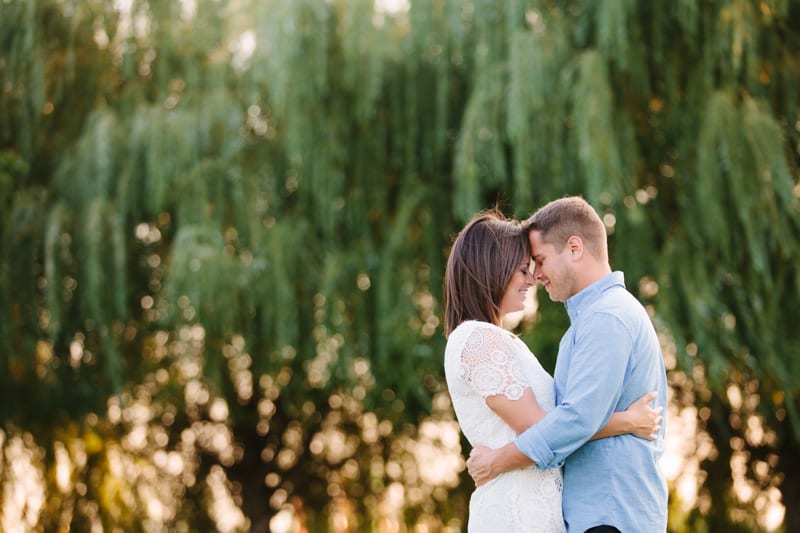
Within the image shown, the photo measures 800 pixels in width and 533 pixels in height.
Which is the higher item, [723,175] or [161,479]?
[723,175]

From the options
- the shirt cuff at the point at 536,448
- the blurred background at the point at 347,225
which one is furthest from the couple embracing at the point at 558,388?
the blurred background at the point at 347,225

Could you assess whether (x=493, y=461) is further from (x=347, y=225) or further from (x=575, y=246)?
(x=347, y=225)

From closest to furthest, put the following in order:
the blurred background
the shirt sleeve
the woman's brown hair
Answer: the shirt sleeve → the woman's brown hair → the blurred background

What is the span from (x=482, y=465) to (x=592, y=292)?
1.64 feet

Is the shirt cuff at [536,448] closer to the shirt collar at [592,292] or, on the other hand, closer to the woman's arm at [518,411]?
the woman's arm at [518,411]

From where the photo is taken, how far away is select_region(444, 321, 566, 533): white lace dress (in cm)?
265

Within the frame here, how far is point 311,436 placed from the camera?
8.87m

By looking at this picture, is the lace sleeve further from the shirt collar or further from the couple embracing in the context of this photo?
the shirt collar

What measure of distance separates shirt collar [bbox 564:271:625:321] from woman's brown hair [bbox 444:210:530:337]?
167 millimetres

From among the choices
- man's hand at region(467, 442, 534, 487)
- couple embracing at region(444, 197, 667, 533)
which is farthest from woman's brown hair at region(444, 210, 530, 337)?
man's hand at region(467, 442, 534, 487)

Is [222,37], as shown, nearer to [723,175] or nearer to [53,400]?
[53,400]

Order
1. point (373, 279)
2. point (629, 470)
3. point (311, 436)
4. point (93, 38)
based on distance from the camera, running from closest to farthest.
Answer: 1. point (629, 470)
2. point (373, 279)
3. point (93, 38)
4. point (311, 436)

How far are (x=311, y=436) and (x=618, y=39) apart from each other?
4181mm

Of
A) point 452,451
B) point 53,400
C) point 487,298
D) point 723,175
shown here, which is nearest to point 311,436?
point 452,451
